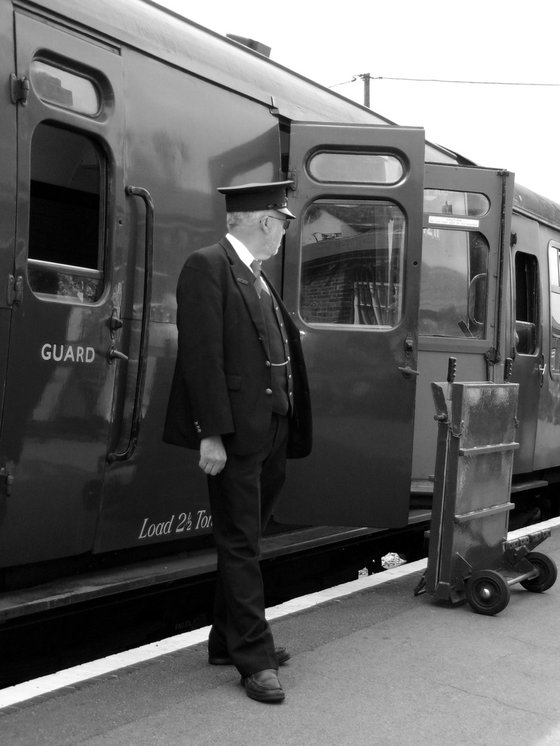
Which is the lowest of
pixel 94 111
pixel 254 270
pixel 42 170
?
pixel 254 270

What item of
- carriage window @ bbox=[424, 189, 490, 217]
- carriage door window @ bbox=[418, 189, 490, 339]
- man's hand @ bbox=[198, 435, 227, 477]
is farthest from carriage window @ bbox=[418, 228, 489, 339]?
man's hand @ bbox=[198, 435, 227, 477]

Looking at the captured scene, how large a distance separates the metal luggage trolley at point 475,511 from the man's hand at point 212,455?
1.73 metres

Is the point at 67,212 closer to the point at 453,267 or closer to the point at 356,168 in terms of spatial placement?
the point at 356,168

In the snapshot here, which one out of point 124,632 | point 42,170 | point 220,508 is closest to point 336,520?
point 124,632

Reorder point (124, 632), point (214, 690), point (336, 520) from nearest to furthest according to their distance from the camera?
1. point (214, 690)
2. point (124, 632)
3. point (336, 520)

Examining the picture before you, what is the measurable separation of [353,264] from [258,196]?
172 centimetres

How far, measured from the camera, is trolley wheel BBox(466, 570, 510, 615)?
508 cm

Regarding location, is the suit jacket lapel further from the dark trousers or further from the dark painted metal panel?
the dark painted metal panel

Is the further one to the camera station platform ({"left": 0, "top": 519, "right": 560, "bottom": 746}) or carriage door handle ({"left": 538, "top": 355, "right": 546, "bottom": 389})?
carriage door handle ({"left": 538, "top": 355, "right": 546, "bottom": 389})

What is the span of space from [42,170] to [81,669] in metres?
2.11

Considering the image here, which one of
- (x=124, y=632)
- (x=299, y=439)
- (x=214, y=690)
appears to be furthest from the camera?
(x=124, y=632)

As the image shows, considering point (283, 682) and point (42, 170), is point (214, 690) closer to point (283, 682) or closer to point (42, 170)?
point (283, 682)

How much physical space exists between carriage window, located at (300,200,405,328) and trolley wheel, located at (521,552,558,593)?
158cm

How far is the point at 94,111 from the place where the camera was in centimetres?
431
